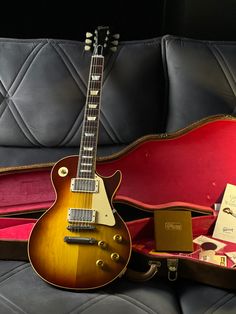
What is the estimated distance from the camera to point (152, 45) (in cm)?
147

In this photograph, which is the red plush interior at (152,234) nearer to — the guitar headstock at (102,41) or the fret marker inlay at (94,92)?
the fret marker inlay at (94,92)

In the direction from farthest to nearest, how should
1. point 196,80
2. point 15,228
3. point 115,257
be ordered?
point 196,80
point 15,228
point 115,257

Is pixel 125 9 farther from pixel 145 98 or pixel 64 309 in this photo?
pixel 64 309

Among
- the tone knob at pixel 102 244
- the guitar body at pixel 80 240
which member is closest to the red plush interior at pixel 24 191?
the guitar body at pixel 80 240

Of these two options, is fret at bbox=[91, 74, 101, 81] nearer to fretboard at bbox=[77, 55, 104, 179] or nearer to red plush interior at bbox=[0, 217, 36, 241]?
fretboard at bbox=[77, 55, 104, 179]

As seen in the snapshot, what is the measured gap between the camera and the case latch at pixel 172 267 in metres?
1.09

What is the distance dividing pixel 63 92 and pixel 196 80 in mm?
454

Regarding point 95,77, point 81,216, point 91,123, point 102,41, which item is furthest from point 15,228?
point 102,41

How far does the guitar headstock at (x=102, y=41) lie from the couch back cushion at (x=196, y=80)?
199mm

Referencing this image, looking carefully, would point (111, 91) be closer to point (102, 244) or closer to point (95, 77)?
point (95, 77)

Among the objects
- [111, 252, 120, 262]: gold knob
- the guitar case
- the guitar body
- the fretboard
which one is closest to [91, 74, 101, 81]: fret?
the fretboard

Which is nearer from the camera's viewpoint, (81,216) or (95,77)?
(81,216)

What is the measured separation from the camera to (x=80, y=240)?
1083 mm

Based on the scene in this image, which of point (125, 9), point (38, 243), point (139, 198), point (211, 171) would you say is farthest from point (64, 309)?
point (125, 9)
